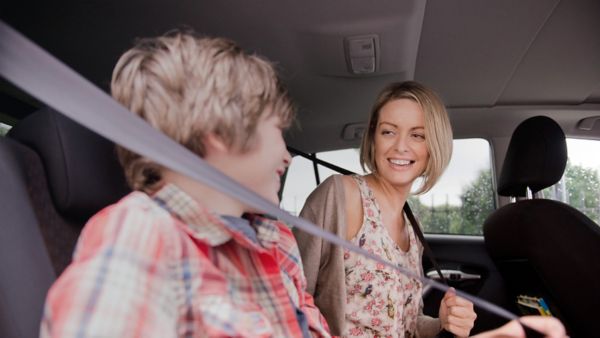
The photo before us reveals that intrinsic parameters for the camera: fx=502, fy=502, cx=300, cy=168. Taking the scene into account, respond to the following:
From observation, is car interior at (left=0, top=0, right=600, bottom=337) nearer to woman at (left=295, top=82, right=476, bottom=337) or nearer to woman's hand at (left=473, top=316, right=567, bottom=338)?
woman at (left=295, top=82, right=476, bottom=337)

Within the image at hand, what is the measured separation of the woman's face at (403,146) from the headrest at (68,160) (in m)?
0.85

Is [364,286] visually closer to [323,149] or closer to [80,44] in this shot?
[80,44]

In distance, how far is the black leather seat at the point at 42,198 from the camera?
791 mm

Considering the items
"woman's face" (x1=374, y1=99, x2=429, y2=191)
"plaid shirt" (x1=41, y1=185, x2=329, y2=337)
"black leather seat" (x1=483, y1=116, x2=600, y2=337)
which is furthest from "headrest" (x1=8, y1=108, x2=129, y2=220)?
"black leather seat" (x1=483, y1=116, x2=600, y2=337)

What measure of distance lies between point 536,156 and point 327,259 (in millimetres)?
974

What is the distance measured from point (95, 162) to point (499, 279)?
1981 millimetres

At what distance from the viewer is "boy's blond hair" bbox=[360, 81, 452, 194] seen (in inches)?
58.9

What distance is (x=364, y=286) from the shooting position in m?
1.38

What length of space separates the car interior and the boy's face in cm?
37

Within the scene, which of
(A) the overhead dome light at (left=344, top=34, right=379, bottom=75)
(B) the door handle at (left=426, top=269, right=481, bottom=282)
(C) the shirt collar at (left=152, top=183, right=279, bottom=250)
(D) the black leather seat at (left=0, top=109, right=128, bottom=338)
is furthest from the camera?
(B) the door handle at (left=426, top=269, right=481, bottom=282)

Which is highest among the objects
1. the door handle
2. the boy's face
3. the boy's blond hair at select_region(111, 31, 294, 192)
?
the boy's blond hair at select_region(111, 31, 294, 192)

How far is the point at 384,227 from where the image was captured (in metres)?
1.47

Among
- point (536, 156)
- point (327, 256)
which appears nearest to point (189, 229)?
point (327, 256)

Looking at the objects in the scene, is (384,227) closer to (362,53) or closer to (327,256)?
(327,256)
